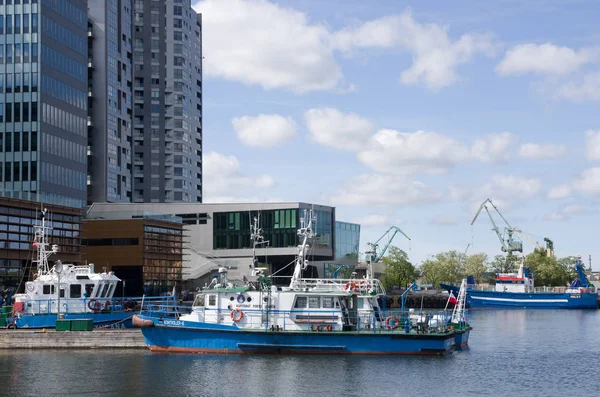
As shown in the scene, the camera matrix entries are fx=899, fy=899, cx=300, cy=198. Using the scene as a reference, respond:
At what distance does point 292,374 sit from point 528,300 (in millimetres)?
105276

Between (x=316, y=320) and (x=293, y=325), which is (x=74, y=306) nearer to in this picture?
(x=293, y=325)

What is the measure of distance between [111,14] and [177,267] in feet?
203

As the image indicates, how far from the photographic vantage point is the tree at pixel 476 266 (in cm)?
18250

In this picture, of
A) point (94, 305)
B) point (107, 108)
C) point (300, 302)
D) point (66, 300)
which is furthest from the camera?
point (107, 108)

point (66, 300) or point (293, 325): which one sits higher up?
point (66, 300)

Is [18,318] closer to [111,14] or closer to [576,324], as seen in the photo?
[576,324]

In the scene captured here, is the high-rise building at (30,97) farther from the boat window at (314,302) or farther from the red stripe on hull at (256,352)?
the boat window at (314,302)

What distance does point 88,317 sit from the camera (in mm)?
66125

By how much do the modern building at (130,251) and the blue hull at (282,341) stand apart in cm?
6217

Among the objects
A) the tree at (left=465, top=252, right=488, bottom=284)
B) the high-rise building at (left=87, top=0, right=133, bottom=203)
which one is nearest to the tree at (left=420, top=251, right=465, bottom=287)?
the tree at (left=465, top=252, right=488, bottom=284)

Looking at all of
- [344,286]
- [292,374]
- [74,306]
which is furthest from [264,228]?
[292,374]

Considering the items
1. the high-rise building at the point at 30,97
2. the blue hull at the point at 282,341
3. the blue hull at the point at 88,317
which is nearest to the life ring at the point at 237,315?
the blue hull at the point at 282,341

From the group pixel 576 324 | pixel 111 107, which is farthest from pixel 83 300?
pixel 111 107

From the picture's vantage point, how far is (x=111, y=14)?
165 m
